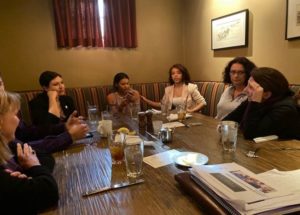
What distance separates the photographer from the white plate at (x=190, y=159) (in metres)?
1.09

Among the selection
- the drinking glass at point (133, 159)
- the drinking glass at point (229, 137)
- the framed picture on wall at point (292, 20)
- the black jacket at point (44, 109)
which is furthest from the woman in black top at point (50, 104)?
the framed picture on wall at point (292, 20)

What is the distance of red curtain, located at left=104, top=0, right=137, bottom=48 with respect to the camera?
11.8 feet

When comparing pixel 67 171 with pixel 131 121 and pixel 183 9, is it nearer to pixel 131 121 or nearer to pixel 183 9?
pixel 131 121

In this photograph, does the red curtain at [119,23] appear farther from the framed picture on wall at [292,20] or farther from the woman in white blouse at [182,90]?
the framed picture on wall at [292,20]

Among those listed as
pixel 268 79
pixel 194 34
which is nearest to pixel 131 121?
pixel 268 79

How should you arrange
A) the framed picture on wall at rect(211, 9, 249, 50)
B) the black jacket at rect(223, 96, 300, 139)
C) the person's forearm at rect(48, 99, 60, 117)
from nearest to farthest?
the black jacket at rect(223, 96, 300, 139)
the person's forearm at rect(48, 99, 60, 117)
the framed picture on wall at rect(211, 9, 249, 50)

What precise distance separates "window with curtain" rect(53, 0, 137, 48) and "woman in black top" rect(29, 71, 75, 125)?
106 centimetres

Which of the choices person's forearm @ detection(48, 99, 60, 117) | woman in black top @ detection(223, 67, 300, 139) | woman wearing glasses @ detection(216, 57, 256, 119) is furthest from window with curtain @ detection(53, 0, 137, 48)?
woman in black top @ detection(223, 67, 300, 139)

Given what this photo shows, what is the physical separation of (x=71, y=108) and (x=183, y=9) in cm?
267

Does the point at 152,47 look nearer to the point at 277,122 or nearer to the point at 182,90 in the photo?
the point at 182,90

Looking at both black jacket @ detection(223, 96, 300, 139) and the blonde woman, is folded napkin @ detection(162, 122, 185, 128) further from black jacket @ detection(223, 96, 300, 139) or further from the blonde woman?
the blonde woman

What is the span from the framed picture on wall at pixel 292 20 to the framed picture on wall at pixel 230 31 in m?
0.52

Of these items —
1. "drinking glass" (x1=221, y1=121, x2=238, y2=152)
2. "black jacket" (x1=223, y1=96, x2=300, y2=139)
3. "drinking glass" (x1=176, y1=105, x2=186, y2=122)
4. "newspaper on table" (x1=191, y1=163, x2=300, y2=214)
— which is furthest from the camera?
A: "drinking glass" (x1=176, y1=105, x2=186, y2=122)

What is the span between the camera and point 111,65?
383 cm
